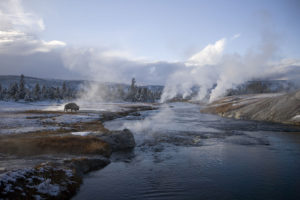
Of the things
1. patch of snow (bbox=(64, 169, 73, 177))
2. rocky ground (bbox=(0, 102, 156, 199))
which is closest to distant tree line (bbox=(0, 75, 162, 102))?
rocky ground (bbox=(0, 102, 156, 199))

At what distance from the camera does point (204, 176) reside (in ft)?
46.6

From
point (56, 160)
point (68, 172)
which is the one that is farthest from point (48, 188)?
point (56, 160)

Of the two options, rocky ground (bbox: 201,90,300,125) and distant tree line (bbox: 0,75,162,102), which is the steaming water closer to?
rocky ground (bbox: 201,90,300,125)

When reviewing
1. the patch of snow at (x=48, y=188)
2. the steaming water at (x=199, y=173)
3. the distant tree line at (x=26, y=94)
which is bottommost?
the steaming water at (x=199, y=173)

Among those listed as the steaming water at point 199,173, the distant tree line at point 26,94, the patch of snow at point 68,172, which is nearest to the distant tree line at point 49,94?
the distant tree line at point 26,94

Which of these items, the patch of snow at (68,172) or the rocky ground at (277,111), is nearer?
the patch of snow at (68,172)

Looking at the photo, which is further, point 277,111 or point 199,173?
point 277,111

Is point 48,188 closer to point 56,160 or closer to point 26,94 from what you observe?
point 56,160

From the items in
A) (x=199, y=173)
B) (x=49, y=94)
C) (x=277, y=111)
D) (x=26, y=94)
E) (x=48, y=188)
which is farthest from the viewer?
(x=49, y=94)

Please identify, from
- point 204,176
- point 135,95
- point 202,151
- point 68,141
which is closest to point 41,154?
point 68,141

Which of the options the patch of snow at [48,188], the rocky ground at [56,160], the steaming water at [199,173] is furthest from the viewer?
the steaming water at [199,173]

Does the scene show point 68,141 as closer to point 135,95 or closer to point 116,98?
point 135,95

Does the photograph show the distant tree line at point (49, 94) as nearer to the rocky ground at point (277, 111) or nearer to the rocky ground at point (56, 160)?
the rocky ground at point (56, 160)

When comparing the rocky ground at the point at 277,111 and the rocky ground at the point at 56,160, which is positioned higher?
the rocky ground at the point at 277,111
